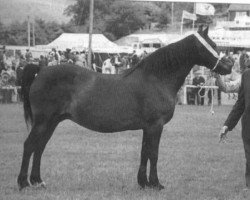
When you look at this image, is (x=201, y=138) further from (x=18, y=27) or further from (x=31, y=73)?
(x=18, y=27)

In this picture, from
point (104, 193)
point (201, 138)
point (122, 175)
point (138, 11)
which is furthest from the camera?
point (138, 11)

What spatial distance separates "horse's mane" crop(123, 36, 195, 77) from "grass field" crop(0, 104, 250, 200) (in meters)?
1.81

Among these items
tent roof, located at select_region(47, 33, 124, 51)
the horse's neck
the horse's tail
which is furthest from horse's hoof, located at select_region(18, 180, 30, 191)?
tent roof, located at select_region(47, 33, 124, 51)

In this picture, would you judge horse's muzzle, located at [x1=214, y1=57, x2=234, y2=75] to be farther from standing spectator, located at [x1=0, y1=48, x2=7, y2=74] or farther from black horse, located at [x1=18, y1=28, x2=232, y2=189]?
standing spectator, located at [x1=0, y1=48, x2=7, y2=74]

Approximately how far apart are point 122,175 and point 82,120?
1.62m

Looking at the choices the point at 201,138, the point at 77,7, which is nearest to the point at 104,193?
the point at 201,138

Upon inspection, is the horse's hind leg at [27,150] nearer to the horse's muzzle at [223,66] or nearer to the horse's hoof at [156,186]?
the horse's hoof at [156,186]

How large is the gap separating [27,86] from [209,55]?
2.83m

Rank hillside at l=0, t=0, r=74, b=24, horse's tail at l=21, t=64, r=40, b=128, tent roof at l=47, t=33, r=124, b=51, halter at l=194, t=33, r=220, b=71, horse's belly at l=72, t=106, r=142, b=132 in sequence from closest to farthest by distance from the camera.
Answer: horse's belly at l=72, t=106, r=142, b=132, halter at l=194, t=33, r=220, b=71, horse's tail at l=21, t=64, r=40, b=128, hillside at l=0, t=0, r=74, b=24, tent roof at l=47, t=33, r=124, b=51

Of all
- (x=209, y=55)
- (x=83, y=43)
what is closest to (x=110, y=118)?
(x=209, y=55)

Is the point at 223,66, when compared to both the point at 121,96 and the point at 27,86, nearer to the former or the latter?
the point at 121,96

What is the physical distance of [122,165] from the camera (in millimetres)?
10141

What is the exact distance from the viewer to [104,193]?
7.73 m

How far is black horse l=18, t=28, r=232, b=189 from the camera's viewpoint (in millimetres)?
7957
